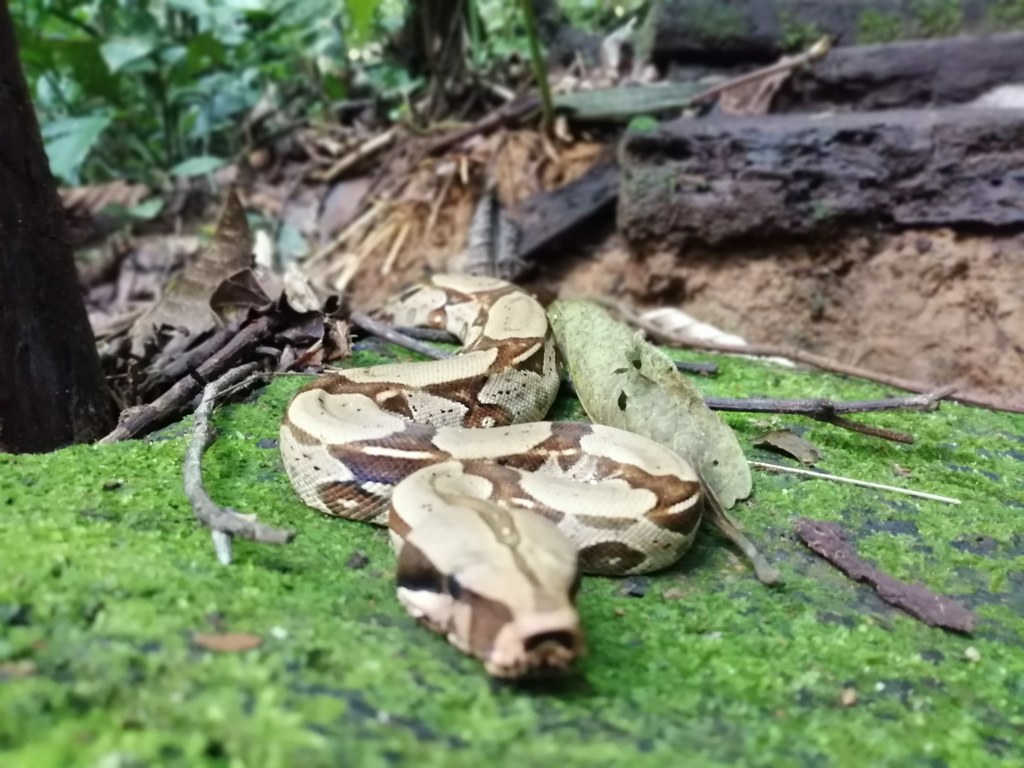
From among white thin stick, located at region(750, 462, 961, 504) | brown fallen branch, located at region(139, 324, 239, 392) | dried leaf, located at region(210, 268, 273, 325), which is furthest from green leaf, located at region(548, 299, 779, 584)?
dried leaf, located at region(210, 268, 273, 325)

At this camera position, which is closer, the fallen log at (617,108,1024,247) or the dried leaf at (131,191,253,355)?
the dried leaf at (131,191,253,355)

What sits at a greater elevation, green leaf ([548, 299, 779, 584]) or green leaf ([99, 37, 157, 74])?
green leaf ([99, 37, 157, 74])

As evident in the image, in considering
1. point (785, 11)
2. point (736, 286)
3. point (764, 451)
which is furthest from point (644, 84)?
point (764, 451)

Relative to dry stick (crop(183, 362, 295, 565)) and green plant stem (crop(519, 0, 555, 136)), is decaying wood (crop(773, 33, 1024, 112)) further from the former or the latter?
dry stick (crop(183, 362, 295, 565))

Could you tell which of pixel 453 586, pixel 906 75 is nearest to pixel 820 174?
pixel 906 75

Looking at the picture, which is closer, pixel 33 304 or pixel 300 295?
pixel 33 304

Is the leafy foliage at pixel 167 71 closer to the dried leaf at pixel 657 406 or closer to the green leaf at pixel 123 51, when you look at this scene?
the green leaf at pixel 123 51

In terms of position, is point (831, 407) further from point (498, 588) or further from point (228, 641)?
point (228, 641)
